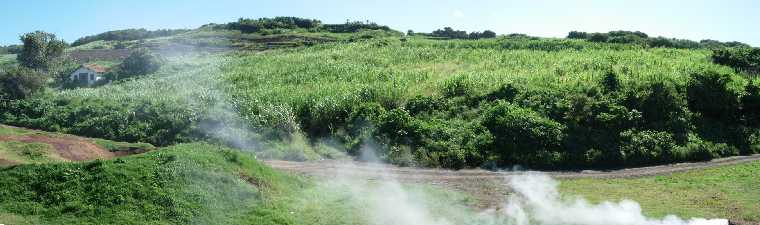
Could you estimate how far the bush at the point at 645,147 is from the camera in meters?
25.9

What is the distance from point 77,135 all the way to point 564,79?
27.7 meters

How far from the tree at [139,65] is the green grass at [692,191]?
47.3 meters

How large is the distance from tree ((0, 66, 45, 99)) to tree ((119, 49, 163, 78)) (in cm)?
1553

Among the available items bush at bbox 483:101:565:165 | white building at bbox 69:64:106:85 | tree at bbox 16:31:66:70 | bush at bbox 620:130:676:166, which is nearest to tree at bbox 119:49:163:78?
white building at bbox 69:64:106:85

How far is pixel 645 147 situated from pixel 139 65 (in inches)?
1923

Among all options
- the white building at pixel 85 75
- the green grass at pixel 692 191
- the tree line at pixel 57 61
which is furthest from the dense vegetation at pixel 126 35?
the green grass at pixel 692 191

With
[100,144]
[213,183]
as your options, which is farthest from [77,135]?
[213,183]

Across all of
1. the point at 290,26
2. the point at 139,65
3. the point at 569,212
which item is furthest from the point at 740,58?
the point at 290,26

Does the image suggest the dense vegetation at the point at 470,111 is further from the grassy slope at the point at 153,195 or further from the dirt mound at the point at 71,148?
the grassy slope at the point at 153,195

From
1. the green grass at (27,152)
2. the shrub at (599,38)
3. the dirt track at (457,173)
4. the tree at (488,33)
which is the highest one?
the tree at (488,33)

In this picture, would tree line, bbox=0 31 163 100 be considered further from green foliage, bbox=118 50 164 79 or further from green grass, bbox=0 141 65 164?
green grass, bbox=0 141 65 164

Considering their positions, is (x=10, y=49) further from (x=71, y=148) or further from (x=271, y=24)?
(x=71, y=148)

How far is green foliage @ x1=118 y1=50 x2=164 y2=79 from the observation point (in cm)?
5865

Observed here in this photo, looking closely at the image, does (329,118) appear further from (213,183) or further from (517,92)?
(213,183)
